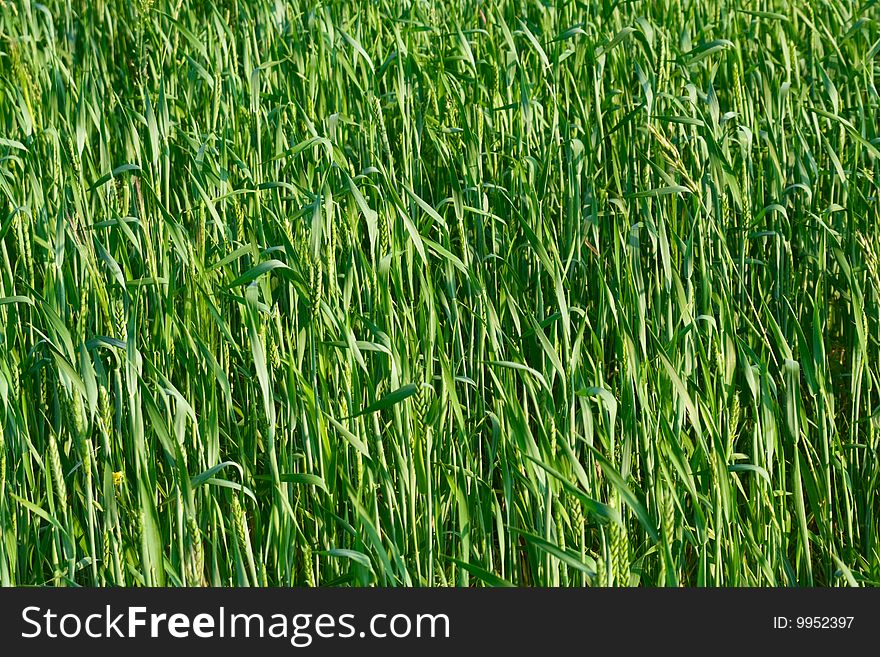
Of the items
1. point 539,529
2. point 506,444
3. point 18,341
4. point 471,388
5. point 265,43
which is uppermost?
point 265,43

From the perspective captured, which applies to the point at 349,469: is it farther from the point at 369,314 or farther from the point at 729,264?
the point at 729,264

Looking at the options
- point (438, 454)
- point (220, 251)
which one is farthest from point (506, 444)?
point (220, 251)

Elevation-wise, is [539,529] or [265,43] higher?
[265,43]

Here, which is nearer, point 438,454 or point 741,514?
point 438,454

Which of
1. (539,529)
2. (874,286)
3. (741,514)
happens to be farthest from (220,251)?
(874,286)

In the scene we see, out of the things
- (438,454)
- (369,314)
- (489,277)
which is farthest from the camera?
(489,277)

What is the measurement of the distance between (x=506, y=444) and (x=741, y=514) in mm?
508

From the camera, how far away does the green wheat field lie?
1.45 metres

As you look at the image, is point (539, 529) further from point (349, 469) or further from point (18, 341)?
point (18, 341)

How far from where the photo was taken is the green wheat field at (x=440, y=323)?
1452 millimetres

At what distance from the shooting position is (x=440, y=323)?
68.7 inches

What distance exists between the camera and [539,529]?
1.49 meters

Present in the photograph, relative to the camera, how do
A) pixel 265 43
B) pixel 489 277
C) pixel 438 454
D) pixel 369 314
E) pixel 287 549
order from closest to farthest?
1. pixel 287 549
2. pixel 438 454
3. pixel 369 314
4. pixel 489 277
5. pixel 265 43

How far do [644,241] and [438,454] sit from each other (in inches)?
29.6
